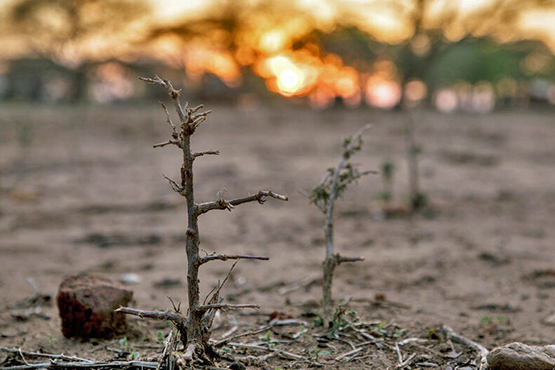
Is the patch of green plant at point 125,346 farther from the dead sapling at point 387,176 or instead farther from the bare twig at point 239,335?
the dead sapling at point 387,176

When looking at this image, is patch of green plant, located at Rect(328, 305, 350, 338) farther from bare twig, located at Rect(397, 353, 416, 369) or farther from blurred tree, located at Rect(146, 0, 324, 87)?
blurred tree, located at Rect(146, 0, 324, 87)

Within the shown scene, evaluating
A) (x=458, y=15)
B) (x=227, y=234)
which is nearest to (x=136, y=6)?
(x=458, y=15)

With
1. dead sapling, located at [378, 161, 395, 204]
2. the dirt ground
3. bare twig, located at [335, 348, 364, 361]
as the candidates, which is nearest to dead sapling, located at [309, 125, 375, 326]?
the dirt ground

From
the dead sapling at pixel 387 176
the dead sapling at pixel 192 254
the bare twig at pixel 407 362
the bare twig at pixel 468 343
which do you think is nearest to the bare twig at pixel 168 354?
the dead sapling at pixel 192 254

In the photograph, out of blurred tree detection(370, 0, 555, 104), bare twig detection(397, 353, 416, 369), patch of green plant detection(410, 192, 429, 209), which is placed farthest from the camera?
blurred tree detection(370, 0, 555, 104)

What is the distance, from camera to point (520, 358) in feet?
7.00

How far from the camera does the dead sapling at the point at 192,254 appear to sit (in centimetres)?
192

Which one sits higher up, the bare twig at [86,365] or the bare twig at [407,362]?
the bare twig at [86,365]

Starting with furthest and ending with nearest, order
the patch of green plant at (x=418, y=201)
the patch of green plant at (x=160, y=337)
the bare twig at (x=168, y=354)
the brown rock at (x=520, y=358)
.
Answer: the patch of green plant at (x=418, y=201), the patch of green plant at (x=160, y=337), the brown rock at (x=520, y=358), the bare twig at (x=168, y=354)

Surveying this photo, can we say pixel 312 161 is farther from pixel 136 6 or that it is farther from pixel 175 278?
pixel 136 6

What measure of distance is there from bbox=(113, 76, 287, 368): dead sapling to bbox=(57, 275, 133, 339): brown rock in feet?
2.22

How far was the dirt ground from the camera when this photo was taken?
2938mm

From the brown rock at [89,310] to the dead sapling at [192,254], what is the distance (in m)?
0.68

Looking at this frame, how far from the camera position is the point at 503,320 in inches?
121
